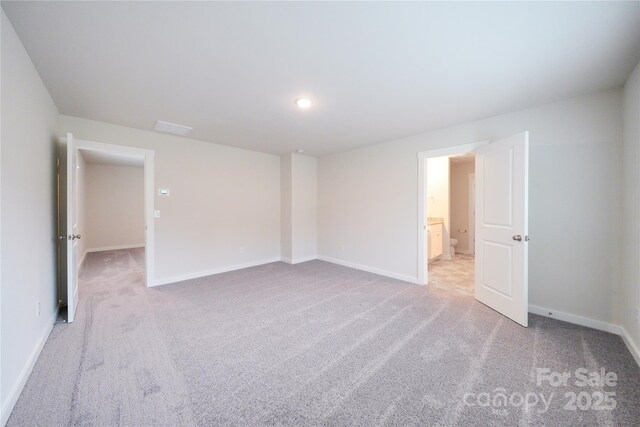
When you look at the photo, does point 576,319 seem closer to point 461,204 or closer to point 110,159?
point 461,204

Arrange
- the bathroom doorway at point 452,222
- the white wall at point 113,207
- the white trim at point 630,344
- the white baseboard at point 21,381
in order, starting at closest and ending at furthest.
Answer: the white baseboard at point 21,381 < the white trim at point 630,344 < the bathroom doorway at point 452,222 < the white wall at point 113,207

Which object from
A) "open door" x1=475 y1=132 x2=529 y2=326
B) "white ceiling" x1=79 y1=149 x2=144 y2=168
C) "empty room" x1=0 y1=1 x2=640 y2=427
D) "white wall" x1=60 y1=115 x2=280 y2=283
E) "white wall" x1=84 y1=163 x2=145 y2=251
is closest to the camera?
"empty room" x1=0 y1=1 x2=640 y2=427

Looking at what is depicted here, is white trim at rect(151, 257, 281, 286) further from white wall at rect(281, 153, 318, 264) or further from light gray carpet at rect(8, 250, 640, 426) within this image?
light gray carpet at rect(8, 250, 640, 426)

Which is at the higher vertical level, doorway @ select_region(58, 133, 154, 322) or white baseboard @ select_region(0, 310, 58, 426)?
doorway @ select_region(58, 133, 154, 322)

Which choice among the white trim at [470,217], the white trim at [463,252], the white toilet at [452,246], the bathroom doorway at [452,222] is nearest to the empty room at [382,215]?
the bathroom doorway at [452,222]

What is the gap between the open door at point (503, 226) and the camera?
258cm

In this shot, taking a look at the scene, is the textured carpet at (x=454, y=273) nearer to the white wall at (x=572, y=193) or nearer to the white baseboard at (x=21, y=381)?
the white wall at (x=572, y=193)

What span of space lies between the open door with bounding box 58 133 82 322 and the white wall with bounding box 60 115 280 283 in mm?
547

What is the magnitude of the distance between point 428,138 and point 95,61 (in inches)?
154

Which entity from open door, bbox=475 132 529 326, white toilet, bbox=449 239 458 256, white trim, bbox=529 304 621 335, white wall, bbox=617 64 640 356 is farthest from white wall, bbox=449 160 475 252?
white wall, bbox=617 64 640 356

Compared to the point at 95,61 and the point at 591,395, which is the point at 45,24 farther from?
the point at 591,395

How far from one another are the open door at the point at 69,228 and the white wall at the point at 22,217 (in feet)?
0.52

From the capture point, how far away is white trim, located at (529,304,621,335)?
2.43m

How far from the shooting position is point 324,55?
1.91 m
